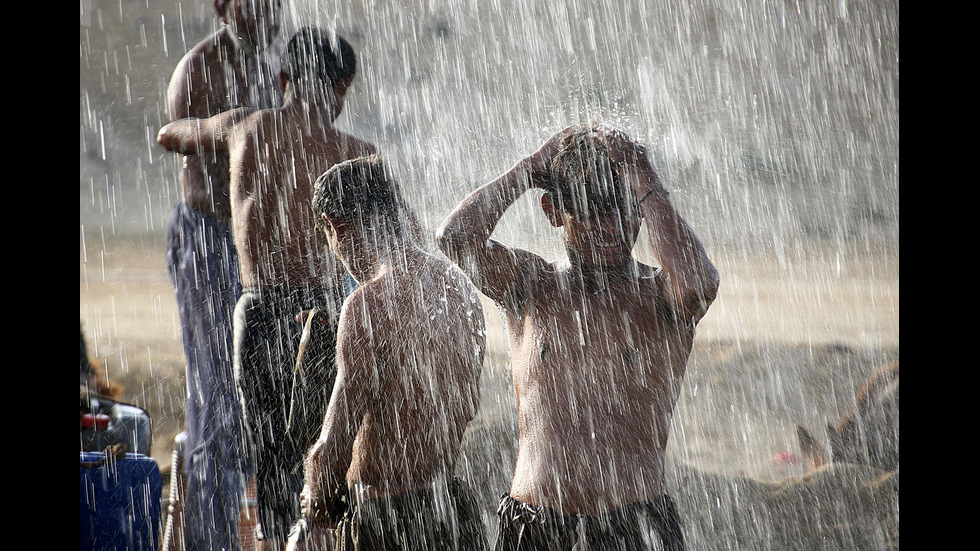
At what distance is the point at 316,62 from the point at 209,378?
1725 millimetres

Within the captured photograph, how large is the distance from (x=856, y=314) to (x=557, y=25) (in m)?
5.21

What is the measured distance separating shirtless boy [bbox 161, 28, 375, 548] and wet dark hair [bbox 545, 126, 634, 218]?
4.42ft

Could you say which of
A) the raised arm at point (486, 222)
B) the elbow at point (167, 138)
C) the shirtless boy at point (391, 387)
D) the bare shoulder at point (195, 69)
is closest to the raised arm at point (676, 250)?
the raised arm at point (486, 222)

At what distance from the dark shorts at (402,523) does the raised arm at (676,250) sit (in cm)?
96

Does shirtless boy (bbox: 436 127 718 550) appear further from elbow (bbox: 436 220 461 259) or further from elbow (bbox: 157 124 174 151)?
elbow (bbox: 157 124 174 151)

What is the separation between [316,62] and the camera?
3.14 m

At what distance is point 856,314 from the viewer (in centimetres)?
812

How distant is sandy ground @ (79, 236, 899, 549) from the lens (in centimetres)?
514

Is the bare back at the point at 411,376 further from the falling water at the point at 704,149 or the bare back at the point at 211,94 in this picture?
the falling water at the point at 704,149

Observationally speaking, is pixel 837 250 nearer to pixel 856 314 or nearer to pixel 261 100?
pixel 856 314

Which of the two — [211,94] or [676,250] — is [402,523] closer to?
[676,250]

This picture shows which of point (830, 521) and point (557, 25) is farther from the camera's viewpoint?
point (557, 25)

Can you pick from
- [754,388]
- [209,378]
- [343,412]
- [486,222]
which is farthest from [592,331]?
[754,388]

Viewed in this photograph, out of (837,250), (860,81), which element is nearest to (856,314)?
(837,250)
